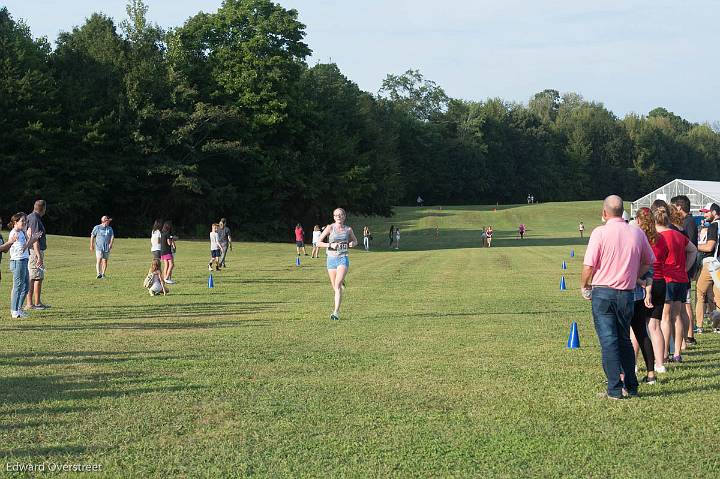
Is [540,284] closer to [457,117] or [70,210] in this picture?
[70,210]

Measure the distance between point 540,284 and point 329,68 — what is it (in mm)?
65008

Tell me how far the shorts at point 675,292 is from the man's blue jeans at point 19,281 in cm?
1127

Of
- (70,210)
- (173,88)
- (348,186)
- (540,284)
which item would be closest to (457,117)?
(348,186)

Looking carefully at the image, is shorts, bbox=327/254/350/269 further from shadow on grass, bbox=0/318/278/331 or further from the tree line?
the tree line

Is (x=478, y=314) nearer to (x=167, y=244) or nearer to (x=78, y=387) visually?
(x=78, y=387)

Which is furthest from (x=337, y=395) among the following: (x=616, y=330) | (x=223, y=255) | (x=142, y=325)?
(x=223, y=255)

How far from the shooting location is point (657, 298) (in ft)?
32.3

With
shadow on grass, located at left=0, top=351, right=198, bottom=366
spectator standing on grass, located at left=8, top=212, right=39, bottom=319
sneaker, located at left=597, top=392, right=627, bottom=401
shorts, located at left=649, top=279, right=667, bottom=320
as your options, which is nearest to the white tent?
spectator standing on grass, located at left=8, top=212, right=39, bottom=319

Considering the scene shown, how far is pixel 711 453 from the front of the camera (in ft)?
21.4

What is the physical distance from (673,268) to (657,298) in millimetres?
696

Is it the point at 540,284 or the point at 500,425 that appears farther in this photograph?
the point at 540,284

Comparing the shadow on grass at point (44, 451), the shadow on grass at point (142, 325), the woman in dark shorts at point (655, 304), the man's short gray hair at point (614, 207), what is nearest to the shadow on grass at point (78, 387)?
the shadow on grass at point (44, 451)

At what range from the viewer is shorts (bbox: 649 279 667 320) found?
9828 millimetres

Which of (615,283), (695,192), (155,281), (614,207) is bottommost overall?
(155,281)
